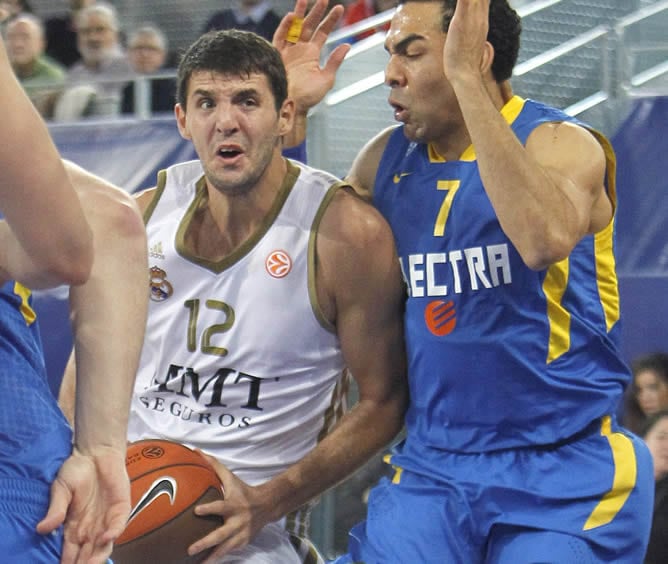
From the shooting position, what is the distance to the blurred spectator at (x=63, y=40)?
31.1 feet

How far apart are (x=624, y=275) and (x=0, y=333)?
185 inches

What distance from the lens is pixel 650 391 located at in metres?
5.48

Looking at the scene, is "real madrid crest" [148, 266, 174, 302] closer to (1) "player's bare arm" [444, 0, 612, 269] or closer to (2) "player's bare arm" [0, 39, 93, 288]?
(1) "player's bare arm" [444, 0, 612, 269]

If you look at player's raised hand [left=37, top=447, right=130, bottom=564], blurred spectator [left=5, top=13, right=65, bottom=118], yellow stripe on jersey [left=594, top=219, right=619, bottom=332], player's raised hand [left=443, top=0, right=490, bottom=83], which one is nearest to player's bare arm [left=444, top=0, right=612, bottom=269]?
player's raised hand [left=443, top=0, right=490, bottom=83]

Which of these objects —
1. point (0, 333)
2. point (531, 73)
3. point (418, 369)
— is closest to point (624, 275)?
point (531, 73)

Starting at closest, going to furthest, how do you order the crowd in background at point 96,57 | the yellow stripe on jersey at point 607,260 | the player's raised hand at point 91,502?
the player's raised hand at point 91,502, the yellow stripe on jersey at point 607,260, the crowd in background at point 96,57

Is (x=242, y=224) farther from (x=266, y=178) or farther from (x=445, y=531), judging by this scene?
(x=445, y=531)

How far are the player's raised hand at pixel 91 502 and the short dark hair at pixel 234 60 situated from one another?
6.49ft

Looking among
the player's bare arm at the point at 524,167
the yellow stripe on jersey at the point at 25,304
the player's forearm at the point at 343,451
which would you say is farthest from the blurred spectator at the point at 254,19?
the yellow stripe on jersey at the point at 25,304

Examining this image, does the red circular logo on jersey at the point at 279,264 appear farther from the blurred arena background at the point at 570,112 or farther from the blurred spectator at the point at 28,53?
the blurred spectator at the point at 28,53

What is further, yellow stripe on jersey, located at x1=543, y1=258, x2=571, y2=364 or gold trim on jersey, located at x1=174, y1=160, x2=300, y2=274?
gold trim on jersey, located at x1=174, y1=160, x2=300, y2=274

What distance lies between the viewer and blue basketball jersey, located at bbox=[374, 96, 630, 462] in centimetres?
340

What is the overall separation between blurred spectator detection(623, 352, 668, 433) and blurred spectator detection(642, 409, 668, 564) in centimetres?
40

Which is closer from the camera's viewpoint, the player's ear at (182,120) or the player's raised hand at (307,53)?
the player's ear at (182,120)
